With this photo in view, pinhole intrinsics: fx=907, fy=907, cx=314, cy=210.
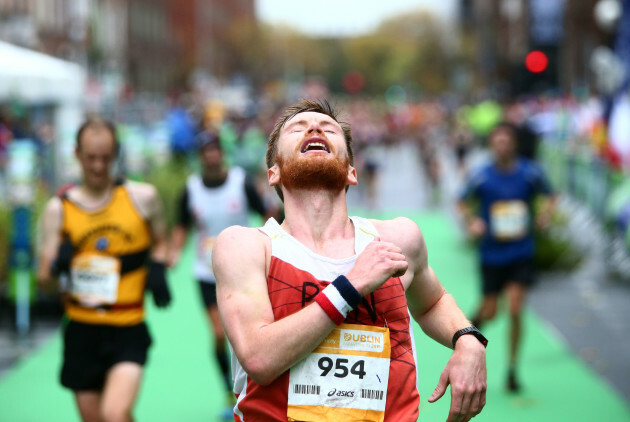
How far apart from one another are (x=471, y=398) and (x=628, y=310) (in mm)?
8096

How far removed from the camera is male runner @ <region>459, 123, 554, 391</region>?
7.26m

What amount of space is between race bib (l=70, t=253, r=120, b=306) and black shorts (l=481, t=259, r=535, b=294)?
11.6 ft

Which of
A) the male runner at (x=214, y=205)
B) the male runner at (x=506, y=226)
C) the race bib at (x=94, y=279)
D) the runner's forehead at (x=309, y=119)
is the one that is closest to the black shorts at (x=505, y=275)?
the male runner at (x=506, y=226)

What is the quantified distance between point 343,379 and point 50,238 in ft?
8.86

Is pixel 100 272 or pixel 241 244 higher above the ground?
pixel 241 244

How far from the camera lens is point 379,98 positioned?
104m

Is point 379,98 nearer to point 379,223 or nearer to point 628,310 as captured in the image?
point 628,310

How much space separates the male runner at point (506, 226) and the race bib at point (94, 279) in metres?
3.37

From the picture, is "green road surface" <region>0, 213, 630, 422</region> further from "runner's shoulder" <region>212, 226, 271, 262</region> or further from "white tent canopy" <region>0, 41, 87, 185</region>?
"white tent canopy" <region>0, 41, 87, 185</region>

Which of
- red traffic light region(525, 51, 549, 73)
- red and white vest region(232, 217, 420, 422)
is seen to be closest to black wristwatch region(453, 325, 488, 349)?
red and white vest region(232, 217, 420, 422)

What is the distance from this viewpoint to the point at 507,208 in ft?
23.8

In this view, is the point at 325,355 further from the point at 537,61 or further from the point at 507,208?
the point at 537,61

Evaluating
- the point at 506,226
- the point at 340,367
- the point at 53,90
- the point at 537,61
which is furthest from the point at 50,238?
the point at 537,61

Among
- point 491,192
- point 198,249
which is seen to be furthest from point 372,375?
point 491,192
